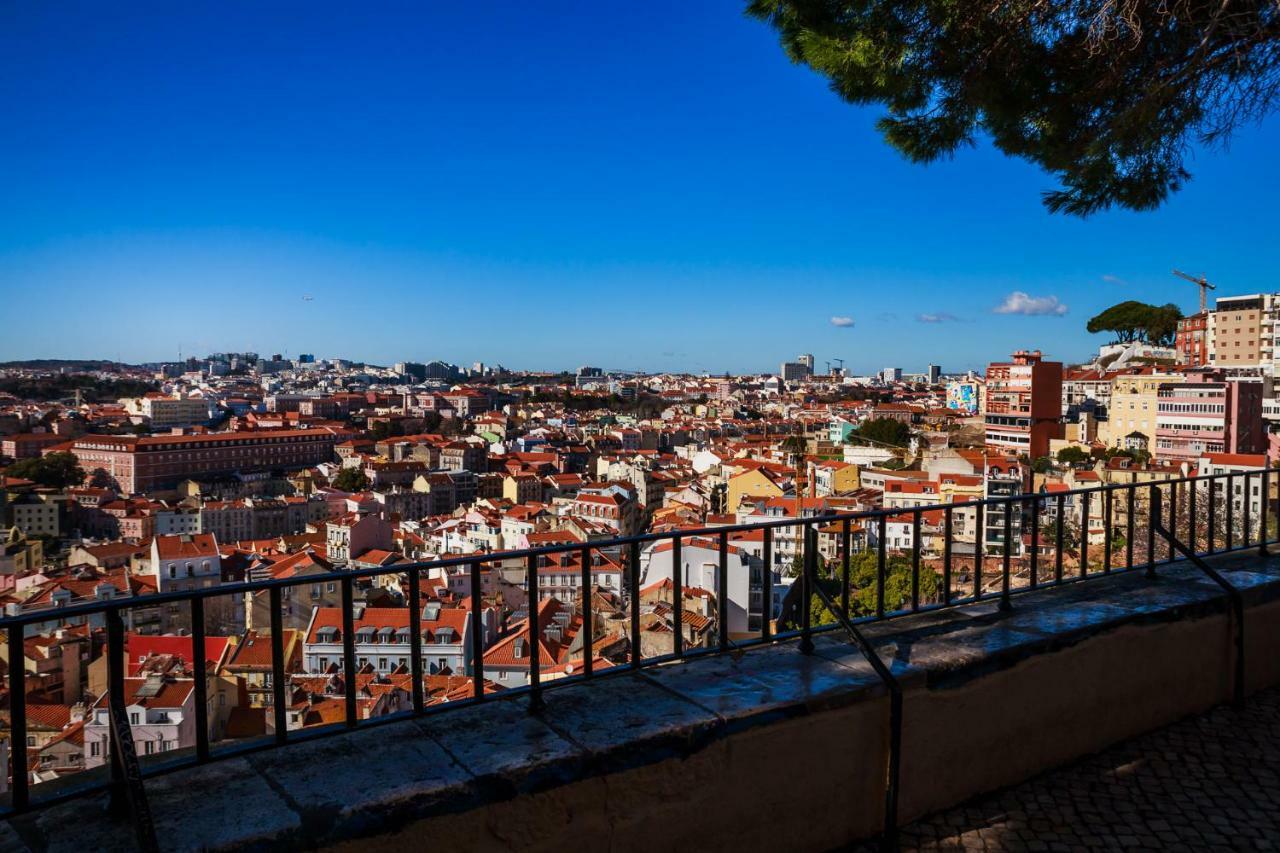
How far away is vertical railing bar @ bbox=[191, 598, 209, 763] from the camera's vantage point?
1938 mm

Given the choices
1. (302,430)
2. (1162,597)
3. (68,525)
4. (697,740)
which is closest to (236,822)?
(697,740)

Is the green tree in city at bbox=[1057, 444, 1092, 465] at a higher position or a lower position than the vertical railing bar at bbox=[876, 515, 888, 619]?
lower

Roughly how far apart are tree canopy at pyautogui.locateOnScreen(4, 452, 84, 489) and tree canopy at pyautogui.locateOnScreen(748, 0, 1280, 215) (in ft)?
228

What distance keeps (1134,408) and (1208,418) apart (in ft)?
19.8

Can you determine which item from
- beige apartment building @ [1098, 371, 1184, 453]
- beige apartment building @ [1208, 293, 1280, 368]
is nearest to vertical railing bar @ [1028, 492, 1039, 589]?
beige apartment building @ [1098, 371, 1184, 453]

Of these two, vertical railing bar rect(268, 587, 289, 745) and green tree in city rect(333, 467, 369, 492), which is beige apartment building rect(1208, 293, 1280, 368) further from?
vertical railing bar rect(268, 587, 289, 745)

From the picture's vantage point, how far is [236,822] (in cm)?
172

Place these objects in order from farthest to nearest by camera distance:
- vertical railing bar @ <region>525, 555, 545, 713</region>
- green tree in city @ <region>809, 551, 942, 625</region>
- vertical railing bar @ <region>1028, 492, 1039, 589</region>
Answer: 1. green tree in city @ <region>809, 551, 942, 625</region>
2. vertical railing bar @ <region>1028, 492, 1039, 589</region>
3. vertical railing bar @ <region>525, 555, 545, 713</region>

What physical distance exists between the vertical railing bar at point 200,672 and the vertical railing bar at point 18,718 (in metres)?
0.15

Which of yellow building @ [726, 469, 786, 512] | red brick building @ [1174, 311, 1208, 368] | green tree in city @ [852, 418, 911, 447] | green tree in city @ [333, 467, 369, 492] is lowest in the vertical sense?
green tree in city @ [333, 467, 369, 492]

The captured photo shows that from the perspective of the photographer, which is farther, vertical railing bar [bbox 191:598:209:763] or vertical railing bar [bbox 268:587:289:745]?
vertical railing bar [bbox 268:587:289:745]

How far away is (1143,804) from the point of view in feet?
8.73

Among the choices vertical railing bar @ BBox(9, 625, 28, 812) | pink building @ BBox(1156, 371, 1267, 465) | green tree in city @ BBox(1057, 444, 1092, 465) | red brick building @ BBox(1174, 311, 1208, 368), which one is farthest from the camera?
red brick building @ BBox(1174, 311, 1208, 368)

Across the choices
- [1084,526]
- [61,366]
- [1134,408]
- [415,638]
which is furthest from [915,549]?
[61,366]
